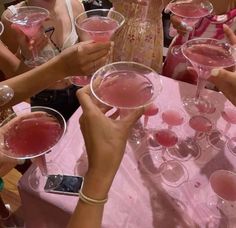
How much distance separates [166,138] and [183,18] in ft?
2.11

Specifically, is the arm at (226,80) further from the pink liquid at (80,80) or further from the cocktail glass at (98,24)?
the pink liquid at (80,80)

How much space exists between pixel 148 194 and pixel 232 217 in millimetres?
256

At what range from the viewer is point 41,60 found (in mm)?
1583

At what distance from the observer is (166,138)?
106 cm

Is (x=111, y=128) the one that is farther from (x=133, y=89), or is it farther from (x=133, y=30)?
(x=133, y=30)

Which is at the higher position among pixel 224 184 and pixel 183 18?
pixel 183 18

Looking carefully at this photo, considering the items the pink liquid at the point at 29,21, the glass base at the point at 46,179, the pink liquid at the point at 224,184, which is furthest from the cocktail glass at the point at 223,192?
the pink liquid at the point at 29,21

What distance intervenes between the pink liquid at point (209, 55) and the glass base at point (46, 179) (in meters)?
0.61

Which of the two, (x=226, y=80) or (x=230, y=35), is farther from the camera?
(x=230, y=35)

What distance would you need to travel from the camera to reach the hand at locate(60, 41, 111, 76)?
1077mm

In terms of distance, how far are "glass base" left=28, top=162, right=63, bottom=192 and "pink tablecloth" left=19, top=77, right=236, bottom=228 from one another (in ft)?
0.06

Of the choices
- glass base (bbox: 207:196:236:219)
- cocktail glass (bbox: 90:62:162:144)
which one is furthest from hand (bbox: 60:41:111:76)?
glass base (bbox: 207:196:236:219)

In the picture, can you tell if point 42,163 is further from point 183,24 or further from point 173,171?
point 183,24

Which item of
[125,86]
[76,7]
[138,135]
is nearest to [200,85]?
[138,135]
